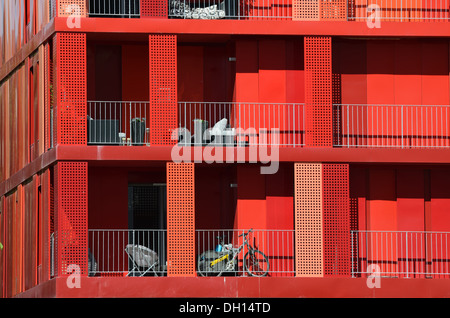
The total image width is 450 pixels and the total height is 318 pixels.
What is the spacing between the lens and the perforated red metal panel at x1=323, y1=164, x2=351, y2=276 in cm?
4606

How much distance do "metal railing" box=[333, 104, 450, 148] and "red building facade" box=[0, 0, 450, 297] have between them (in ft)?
0.17

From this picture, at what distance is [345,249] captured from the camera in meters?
46.2

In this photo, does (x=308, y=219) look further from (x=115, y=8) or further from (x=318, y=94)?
(x=115, y=8)

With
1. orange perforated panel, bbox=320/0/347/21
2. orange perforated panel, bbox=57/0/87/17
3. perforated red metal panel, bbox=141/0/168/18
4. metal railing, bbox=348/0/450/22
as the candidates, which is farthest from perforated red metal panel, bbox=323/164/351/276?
orange perforated panel, bbox=57/0/87/17

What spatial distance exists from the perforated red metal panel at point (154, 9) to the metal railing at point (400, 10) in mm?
5352

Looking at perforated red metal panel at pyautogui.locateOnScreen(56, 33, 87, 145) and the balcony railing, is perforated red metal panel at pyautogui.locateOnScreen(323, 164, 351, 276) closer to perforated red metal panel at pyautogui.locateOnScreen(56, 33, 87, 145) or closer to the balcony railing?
the balcony railing

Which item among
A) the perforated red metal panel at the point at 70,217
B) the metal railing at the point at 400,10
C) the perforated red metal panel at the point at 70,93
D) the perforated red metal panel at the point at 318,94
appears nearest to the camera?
the perforated red metal panel at the point at 70,217

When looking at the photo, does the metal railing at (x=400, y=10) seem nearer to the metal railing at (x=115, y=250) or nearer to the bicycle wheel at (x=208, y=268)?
the bicycle wheel at (x=208, y=268)

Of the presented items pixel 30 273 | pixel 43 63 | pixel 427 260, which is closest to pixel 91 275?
pixel 30 273

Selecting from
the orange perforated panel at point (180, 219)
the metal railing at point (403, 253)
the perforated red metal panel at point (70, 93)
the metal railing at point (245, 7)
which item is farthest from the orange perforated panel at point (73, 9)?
the metal railing at point (403, 253)

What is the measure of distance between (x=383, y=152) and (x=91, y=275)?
8.62 m

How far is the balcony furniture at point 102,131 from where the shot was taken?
46469 millimetres

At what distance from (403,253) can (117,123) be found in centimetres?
873

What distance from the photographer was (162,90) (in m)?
46.5
